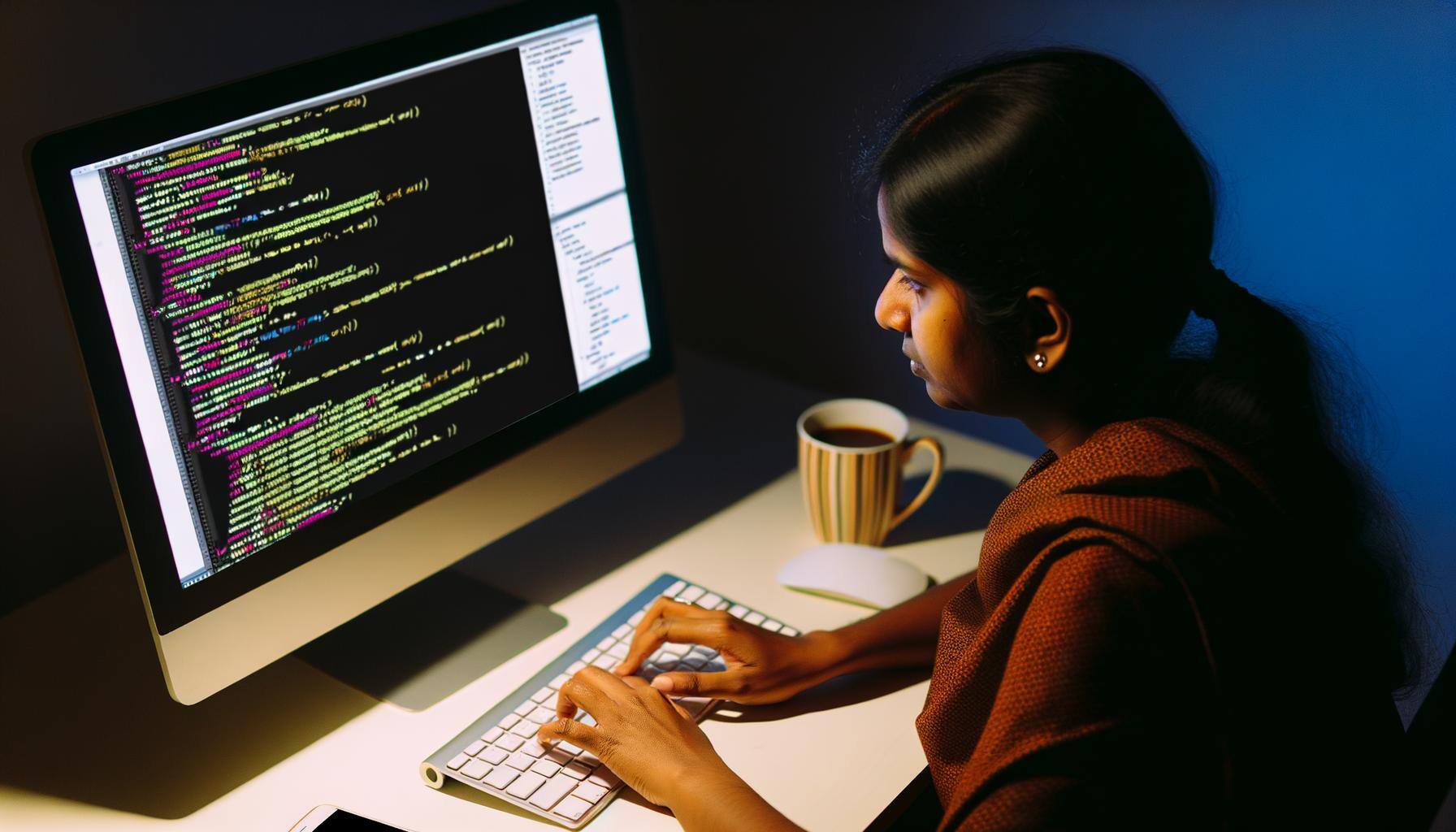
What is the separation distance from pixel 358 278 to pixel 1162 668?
59 centimetres

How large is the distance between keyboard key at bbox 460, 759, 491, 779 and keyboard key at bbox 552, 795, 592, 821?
59 millimetres

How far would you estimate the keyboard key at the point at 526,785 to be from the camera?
805mm

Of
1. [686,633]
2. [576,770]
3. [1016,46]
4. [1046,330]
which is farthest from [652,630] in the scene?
[1016,46]

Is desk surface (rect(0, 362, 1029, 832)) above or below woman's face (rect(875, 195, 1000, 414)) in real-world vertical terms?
below

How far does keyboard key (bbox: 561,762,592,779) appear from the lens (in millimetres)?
822

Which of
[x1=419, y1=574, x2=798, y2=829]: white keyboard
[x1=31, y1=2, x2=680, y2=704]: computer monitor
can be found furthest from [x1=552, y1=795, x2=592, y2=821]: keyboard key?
[x1=31, y1=2, x2=680, y2=704]: computer monitor

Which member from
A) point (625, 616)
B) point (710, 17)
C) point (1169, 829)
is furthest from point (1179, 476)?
point (710, 17)

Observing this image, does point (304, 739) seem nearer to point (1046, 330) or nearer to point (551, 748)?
point (551, 748)

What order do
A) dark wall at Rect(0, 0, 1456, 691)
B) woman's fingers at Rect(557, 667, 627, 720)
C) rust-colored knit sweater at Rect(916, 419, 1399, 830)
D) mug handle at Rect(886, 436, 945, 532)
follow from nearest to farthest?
rust-colored knit sweater at Rect(916, 419, 1399, 830), woman's fingers at Rect(557, 667, 627, 720), dark wall at Rect(0, 0, 1456, 691), mug handle at Rect(886, 436, 945, 532)

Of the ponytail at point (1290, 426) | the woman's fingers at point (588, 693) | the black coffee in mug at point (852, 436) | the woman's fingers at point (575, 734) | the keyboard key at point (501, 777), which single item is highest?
the ponytail at point (1290, 426)

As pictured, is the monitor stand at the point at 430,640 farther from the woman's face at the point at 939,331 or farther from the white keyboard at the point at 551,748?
the woman's face at the point at 939,331

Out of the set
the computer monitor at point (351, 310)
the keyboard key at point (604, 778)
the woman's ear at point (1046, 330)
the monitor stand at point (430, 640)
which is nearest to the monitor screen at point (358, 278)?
the computer monitor at point (351, 310)

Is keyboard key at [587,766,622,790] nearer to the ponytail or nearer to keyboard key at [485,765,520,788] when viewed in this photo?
keyboard key at [485,765,520,788]

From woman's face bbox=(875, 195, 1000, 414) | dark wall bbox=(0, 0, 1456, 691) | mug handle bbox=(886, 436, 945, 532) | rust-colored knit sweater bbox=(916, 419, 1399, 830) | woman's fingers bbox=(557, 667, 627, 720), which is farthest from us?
mug handle bbox=(886, 436, 945, 532)
